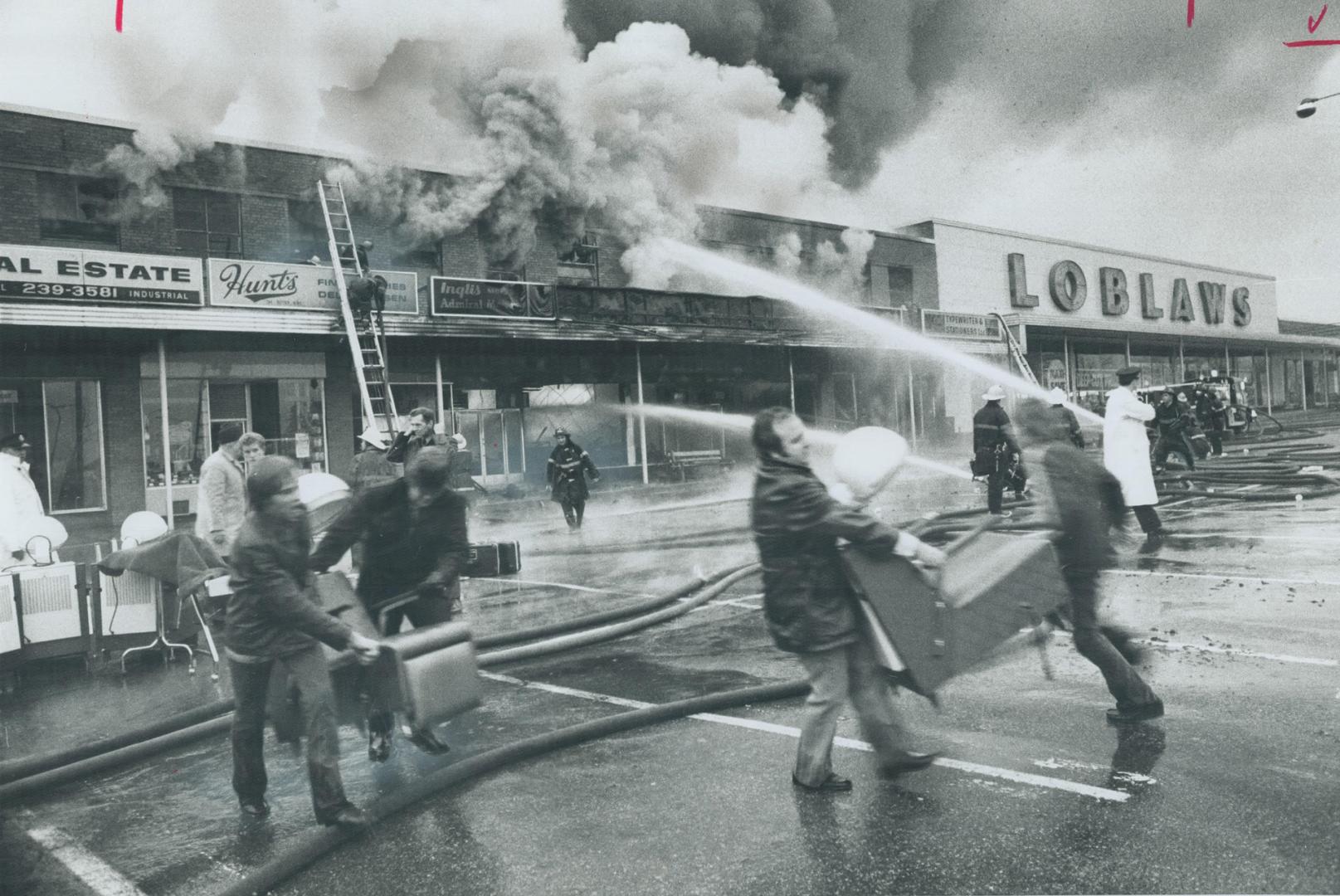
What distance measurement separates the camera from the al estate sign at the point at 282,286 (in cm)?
1750

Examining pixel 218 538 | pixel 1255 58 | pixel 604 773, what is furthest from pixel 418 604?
pixel 1255 58

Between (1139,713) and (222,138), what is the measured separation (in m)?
18.4

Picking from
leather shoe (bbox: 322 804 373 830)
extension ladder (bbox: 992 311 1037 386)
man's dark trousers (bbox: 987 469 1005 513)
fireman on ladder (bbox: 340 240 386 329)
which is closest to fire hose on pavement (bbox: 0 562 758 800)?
leather shoe (bbox: 322 804 373 830)

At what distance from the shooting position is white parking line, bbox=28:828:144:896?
12.4 ft

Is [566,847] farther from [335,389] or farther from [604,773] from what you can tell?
[335,389]

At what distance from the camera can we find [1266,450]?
872 inches

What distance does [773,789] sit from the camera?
14.2 ft

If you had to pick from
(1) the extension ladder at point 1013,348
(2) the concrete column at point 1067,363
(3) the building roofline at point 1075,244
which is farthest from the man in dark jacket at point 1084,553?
(2) the concrete column at point 1067,363

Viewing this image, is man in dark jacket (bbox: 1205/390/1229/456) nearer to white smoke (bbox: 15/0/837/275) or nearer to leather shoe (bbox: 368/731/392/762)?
white smoke (bbox: 15/0/837/275)

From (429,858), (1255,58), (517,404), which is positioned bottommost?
(429,858)

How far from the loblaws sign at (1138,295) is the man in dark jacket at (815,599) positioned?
115 ft

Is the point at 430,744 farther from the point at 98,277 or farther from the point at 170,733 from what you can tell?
the point at 98,277

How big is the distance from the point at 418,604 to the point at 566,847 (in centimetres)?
173

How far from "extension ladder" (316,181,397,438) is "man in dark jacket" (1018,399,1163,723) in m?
13.5
